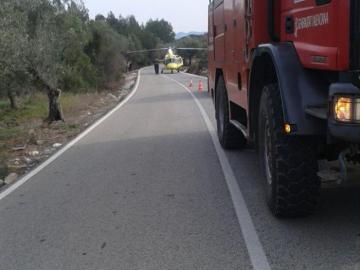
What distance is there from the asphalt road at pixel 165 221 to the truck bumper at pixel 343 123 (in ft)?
3.17

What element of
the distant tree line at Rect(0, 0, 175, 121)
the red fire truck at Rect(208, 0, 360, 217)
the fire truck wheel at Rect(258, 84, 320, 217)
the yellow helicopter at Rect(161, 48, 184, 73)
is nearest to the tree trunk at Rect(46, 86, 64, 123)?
the distant tree line at Rect(0, 0, 175, 121)

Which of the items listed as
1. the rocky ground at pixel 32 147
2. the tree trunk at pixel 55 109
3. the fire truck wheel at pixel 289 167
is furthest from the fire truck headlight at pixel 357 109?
the tree trunk at pixel 55 109

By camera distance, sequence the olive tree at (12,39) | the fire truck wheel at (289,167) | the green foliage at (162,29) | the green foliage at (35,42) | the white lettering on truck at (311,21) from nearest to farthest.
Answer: the white lettering on truck at (311,21) < the fire truck wheel at (289,167) < the olive tree at (12,39) < the green foliage at (35,42) < the green foliage at (162,29)

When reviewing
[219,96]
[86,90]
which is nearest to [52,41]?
[219,96]

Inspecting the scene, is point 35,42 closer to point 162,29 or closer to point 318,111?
point 318,111

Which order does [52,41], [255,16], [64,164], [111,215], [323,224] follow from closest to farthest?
1. [323,224]
2. [255,16]
3. [111,215]
4. [64,164]
5. [52,41]

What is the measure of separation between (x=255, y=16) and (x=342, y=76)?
1.81 meters

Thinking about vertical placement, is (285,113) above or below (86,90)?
above

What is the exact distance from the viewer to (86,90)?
3966cm

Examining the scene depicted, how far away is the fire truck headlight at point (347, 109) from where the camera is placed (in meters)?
4.25

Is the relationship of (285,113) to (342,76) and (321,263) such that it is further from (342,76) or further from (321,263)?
(321,263)

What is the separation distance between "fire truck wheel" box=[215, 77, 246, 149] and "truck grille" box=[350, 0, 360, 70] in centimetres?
532

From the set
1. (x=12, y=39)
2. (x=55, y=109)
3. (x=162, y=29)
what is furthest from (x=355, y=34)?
(x=162, y=29)

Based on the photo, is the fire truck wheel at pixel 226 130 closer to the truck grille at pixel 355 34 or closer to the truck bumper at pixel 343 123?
the truck bumper at pixel 343 123
